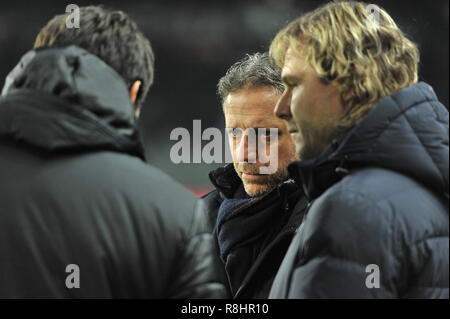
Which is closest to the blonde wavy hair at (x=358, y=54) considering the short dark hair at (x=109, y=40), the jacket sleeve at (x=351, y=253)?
the jacket sleeve at (x=351, y=253)

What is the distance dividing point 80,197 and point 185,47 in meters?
4.99

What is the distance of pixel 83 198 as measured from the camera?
0.91 m

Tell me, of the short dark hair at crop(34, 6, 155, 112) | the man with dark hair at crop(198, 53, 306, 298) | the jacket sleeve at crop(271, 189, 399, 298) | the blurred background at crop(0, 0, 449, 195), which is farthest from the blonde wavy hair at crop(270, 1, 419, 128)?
the blurred background at crop(0, 0, 449, 195)

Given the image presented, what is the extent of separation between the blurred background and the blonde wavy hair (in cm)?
414

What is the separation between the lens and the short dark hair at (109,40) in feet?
3.33

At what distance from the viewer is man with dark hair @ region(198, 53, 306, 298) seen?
1493mm

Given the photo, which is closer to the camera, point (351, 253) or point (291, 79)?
point (351, 253)

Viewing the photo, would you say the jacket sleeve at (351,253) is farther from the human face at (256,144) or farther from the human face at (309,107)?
the human face at (256,144)

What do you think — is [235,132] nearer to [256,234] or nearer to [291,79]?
[256,234]

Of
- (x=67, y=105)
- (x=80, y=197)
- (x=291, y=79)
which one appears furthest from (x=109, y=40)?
(x=291, y=79)

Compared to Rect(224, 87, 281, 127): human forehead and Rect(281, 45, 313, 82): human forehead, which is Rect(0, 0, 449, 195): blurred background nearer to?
Rect(224, 87, 281, 127): human forehead

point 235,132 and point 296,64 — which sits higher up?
point 296,64

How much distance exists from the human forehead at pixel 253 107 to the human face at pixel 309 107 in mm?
496
